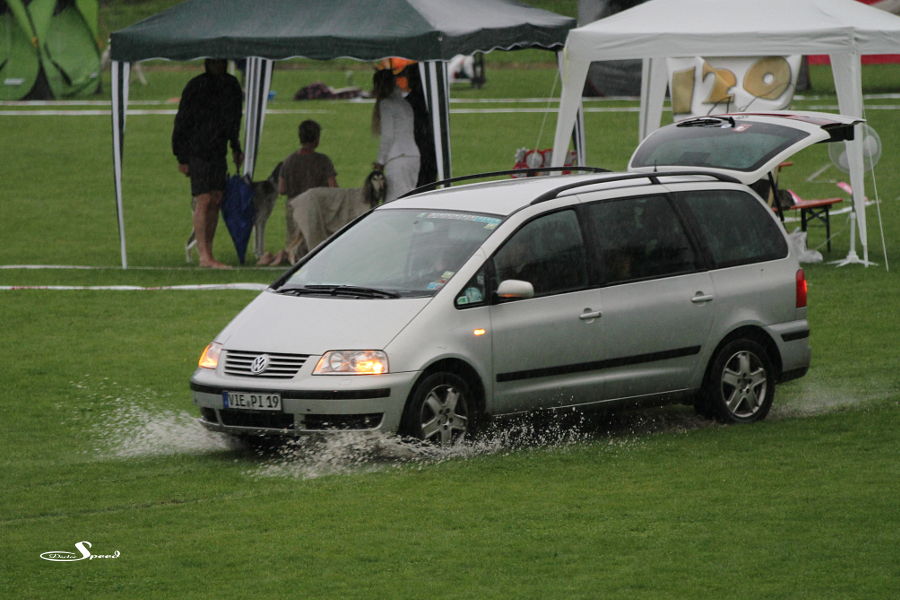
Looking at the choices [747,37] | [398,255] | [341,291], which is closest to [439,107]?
[747,37]

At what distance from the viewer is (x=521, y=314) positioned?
9633 millimetres

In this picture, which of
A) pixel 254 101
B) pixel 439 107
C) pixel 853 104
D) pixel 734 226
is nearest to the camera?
pixel 734 226

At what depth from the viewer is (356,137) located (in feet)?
111

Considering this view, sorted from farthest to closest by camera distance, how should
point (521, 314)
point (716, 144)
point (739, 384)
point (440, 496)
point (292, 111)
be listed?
point (292, 111) → point (716, 144) → point (739, 384) → point (521, 314) → point (440, 496)

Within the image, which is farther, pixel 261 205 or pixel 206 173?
pixel 261 205

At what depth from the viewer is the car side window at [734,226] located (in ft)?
34.8

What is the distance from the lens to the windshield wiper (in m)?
9.62

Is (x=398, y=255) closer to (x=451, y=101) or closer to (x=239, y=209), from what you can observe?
(x=239, y=209)

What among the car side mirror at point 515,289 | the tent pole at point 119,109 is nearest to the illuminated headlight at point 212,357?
the car side mirror at point 515,289

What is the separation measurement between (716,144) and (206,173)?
5796 mm

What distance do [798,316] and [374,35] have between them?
772cm

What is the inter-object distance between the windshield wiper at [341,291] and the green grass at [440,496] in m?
0.89

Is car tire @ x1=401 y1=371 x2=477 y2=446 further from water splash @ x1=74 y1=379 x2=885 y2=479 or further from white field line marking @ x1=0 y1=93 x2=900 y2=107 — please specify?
white field line marking @ x1=0 y1=93 x2=900 y2=107

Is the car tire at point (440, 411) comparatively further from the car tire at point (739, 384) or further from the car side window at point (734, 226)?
the car side window at point (734, 226)
